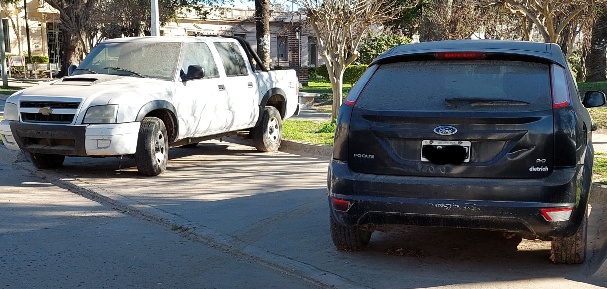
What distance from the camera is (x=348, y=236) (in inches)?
239

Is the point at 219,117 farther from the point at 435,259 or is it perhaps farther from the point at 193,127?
the point at 435,259

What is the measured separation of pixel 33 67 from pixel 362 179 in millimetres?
37789

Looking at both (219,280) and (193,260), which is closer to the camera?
(219,280)

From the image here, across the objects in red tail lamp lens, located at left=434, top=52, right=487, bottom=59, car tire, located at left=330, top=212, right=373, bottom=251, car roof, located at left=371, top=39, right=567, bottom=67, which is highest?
car roof, located at left=371, top=39, right=567, bottom=67

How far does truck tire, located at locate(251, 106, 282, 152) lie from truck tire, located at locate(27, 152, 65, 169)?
10.0ft

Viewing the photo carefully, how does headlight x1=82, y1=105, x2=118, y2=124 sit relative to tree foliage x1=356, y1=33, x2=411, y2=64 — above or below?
below

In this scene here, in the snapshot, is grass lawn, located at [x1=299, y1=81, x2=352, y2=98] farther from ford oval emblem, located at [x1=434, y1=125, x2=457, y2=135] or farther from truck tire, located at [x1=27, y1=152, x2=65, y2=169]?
ford oval emblem, located at [x1=434, y1=125, x2=457, y2=135]

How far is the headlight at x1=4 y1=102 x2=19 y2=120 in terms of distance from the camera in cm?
995

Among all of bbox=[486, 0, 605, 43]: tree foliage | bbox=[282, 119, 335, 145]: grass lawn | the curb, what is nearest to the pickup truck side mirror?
the curb

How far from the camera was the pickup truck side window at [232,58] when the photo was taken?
38.2 feet

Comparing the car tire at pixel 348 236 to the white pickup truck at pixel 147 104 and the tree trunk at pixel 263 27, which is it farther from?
the tree trunk at pixel 263 27

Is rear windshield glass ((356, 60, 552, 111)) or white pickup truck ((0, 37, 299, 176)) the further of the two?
white pickup truck ((0, 37, 299, 176))

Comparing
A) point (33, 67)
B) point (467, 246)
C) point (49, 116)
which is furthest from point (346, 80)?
point (467, 246)

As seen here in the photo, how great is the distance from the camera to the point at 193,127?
35.1 ft
